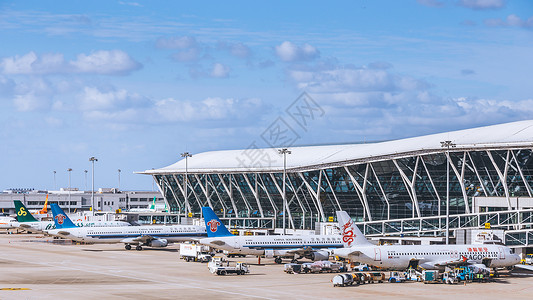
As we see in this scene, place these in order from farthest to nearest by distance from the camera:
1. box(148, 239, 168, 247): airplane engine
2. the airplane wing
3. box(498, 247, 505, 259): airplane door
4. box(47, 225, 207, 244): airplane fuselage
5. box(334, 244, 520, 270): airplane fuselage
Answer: box(148, 239, 168, 247): airplane engine, the airplane wing, box(47, 225, 207, 244): airplane fuselage, box(498, 247, 505, 259): airplane door, box(334, 244, 520, 270): airplane fuselage

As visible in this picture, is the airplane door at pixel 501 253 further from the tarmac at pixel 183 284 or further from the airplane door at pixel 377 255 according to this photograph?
the airplane door at pixel 377 255

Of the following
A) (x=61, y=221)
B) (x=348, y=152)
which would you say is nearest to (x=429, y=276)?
(x=61, y=221)

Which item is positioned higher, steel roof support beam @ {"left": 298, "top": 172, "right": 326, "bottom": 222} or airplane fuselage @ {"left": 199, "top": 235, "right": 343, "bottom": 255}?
steel roof support beam @ {"left": 298, "top": 172, "right": 326, "bottom": 222}

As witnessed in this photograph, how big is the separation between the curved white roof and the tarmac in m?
33.0

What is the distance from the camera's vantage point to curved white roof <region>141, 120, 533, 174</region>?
10719 cm

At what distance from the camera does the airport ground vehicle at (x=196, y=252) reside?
295 feet

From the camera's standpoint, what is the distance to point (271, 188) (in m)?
144

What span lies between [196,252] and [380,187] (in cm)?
4165

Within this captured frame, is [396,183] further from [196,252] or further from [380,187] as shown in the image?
[196,252]

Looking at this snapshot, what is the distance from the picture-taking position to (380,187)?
122438 millimetres

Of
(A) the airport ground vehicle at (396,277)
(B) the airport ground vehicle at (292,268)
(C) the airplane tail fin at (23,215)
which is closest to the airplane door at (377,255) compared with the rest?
(A) the airport ground vehicle at (396,277)

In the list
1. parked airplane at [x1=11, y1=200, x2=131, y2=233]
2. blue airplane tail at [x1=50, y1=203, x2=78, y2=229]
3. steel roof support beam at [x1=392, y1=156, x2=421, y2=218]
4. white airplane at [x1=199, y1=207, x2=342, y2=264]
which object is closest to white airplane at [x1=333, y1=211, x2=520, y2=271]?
white airplane at [x1=199, y1=207, x2=342, y2=264]

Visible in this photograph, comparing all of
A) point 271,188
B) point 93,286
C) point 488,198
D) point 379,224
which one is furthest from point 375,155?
point 93,286

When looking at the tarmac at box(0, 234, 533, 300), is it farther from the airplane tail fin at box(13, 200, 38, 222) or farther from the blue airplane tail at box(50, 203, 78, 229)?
the airplane tail fin at box(13, 200, 38, 222)
